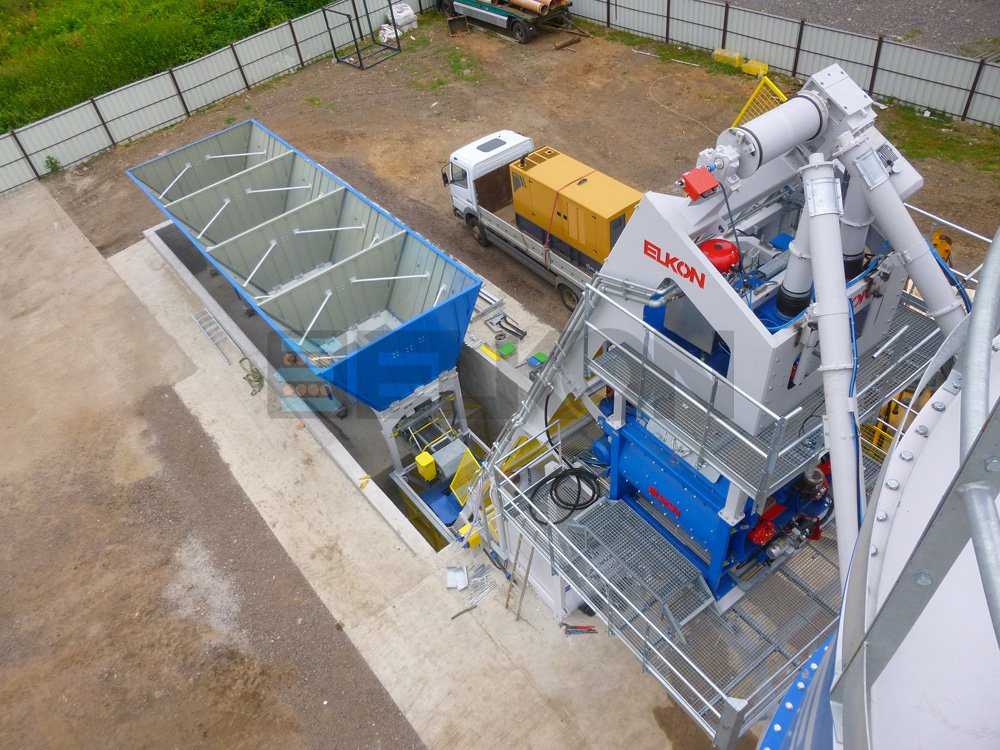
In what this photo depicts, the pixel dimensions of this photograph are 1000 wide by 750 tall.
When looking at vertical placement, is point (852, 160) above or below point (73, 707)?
above

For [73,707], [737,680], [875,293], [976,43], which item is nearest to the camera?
[875,293]

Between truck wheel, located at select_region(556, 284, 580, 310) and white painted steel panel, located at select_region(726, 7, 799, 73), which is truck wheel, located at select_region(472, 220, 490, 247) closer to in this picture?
truck wheel, located at select_region(556, 284, 580, 310)

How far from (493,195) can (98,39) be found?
20375 millimetres

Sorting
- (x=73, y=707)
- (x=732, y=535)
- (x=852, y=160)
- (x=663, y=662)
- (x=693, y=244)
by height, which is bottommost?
(x=73, y=707)

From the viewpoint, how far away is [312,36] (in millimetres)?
27859

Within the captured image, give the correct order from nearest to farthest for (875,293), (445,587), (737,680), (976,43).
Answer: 1. (875,293)
2. (737,680)
3. (445,587)
4. (976,43)

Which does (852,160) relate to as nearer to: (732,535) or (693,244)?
(693,244)

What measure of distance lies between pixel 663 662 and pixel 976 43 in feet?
82.4

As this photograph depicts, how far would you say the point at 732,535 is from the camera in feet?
30.3

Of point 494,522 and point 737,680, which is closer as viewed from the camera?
point 737,680

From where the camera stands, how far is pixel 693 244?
7.27 metres

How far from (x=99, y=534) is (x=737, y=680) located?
11.8m

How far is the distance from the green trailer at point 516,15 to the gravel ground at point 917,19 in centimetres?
715

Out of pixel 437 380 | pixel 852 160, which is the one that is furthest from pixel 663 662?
pixel 437 380
